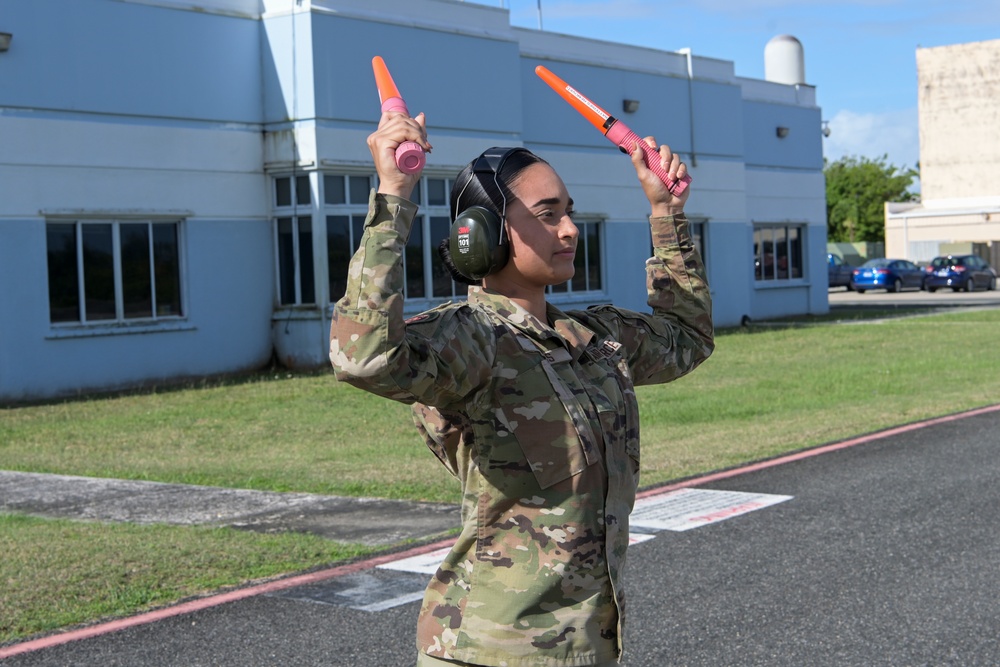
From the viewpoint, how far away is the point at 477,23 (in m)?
24.7

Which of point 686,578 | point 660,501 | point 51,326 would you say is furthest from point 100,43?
point 686,578

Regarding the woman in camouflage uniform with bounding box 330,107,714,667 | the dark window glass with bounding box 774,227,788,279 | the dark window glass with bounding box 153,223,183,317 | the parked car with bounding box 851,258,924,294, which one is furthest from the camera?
the parked car with bounding box 851,258,924,294

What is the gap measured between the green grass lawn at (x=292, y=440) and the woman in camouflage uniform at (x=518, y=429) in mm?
4294

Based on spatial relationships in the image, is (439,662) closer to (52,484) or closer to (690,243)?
(690,243)

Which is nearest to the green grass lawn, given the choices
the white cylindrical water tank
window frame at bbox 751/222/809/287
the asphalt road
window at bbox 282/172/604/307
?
the asphalt road

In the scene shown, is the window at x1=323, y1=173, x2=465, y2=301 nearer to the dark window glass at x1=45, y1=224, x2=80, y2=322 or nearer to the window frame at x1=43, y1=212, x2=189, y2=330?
the window frame at x1=43, y1=212, x2=189, y2=330

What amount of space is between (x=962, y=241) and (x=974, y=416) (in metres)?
61.2

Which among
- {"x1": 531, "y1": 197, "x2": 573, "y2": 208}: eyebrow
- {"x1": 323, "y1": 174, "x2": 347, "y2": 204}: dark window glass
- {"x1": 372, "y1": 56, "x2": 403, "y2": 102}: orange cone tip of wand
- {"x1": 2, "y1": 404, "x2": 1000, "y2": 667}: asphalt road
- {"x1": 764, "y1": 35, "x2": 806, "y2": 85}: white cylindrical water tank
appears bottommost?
{"x1": 2, "y1": 404, "x2": 1000, "y2": 667}: asphalt road

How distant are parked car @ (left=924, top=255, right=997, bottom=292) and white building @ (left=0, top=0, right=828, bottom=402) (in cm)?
3018

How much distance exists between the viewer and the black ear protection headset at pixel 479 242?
9.91 feet

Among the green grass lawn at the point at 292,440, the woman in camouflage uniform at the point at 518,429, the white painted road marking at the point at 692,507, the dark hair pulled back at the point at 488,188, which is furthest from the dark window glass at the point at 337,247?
the woman in camouflage uniform at the point at 518,429

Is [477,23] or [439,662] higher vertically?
[477,23]

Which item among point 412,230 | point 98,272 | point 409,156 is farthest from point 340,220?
point 409,156

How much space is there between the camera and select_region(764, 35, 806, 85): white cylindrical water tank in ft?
126
